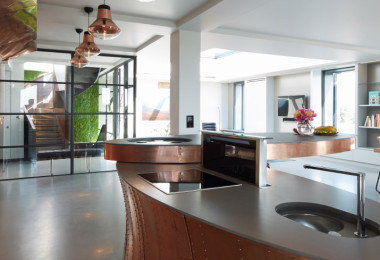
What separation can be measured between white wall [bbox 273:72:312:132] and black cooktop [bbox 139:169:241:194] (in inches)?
329

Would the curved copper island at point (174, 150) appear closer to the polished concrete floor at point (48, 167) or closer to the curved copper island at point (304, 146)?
the curved copper island at point (304, 146)

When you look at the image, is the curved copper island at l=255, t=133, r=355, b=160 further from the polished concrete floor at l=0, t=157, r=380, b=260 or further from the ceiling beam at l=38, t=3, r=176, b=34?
the ceiling beam at l=38, t=3, r=176, b=34

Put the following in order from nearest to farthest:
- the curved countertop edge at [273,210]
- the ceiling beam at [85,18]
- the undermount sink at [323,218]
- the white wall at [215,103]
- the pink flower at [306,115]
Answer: the curved countertop edge at [273,210] < the undermount sink at [323,218] < the pink flower at [306,115] < the ceiling beam at [85,18] < the white wall at [215,103]

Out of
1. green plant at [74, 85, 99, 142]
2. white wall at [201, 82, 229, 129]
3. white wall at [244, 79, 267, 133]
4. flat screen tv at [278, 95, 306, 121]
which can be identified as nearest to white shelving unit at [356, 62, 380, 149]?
flat screen tv at [278, 95, 306, 121]

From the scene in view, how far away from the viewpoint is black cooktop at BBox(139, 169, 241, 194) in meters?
1.87

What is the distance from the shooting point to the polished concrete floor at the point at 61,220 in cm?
299

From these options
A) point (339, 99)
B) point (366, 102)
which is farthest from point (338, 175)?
point (339, 99)

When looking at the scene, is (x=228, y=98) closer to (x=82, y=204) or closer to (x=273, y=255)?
(x=82, y=204)

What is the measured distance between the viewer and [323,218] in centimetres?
145

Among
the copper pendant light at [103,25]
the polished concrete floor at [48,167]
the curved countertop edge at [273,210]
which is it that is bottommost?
the polished concrete floor at [48,167]

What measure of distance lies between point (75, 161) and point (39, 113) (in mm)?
1277

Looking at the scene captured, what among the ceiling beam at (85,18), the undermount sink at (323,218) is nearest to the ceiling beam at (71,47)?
the ceiling beam at (85,18)

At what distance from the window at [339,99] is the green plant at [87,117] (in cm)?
678

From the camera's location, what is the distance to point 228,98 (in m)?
13.7
